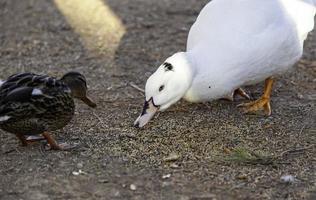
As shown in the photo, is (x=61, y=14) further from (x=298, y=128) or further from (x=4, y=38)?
(x=298, y=128)

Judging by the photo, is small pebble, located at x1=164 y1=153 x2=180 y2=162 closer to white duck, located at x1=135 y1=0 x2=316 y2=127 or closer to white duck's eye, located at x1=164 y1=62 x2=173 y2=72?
white duck, located at x1=135 y1=0 x2=316 y2=127

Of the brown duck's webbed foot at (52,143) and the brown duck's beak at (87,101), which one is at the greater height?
the brown duck's beak at (87,101)

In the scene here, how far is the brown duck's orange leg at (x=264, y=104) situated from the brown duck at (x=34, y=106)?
150 centimetres

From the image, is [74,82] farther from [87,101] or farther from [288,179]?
[288,179]

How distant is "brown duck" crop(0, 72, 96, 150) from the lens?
160 inches

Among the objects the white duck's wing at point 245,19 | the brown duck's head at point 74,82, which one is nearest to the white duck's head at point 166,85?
the white duck's wing at point 245,19

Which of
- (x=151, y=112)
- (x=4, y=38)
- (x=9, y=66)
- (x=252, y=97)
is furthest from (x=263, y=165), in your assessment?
(x=4, y=38)

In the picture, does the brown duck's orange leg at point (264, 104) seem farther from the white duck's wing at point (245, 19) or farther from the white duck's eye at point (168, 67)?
the white duck's eye at point (168, 67)

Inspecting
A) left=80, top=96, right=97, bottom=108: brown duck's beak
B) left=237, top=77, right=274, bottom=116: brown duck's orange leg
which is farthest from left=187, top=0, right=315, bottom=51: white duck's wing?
left=80, top=96, right=97, bottom=108: brown duck's beak

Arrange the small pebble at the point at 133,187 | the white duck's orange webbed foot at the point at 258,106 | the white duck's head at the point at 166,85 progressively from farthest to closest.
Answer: the white duck's orange webbed foot at the point at 258,106 < the white duck's head at the point at 166,85 < the small pebble at the point at 133,187

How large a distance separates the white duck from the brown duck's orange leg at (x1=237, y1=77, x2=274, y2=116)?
31 cm

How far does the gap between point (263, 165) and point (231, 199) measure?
50 cm

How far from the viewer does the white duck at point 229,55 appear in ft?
14.8

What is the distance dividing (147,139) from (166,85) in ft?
1.31
